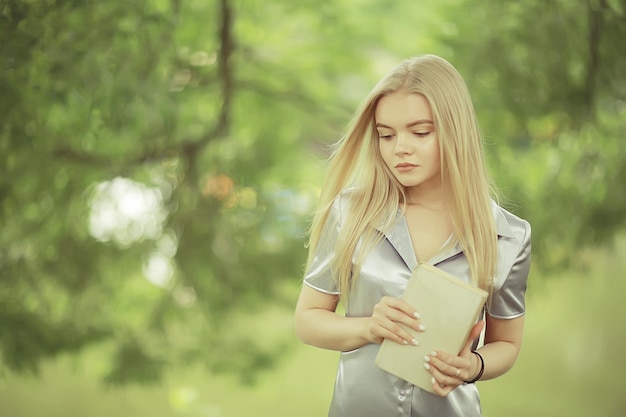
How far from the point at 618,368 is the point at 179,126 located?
Result: 6.83 feet

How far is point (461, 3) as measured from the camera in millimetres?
2928

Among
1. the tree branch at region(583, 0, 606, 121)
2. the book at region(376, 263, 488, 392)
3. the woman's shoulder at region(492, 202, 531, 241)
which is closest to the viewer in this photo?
the book at region(376, 263, 488, 392)

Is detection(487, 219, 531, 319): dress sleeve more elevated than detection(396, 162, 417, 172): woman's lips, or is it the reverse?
detection(396, 162, 417, 172): woman's lips

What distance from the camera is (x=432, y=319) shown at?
900 millimetres

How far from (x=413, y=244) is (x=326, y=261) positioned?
0.12 metres

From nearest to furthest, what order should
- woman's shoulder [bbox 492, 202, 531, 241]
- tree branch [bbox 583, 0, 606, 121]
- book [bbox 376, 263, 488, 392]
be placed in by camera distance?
book [bbox 376, 263, 488, 392], woman's shoulder [bbox 492, 202, 531, 241], tree branch [bbox 583, 0, 606, 121]

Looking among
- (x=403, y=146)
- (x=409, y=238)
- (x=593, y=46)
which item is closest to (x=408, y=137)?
(x=403, y=146)

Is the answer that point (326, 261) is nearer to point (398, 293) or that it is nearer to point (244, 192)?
point (398, 293)

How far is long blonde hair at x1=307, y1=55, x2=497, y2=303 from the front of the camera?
37.9 inches

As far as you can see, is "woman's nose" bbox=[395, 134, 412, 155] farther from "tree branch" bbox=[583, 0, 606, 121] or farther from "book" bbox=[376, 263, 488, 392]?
"tree branch" bbox=[583, 0, 606, 121]

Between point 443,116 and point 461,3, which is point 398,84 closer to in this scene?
point 443,116

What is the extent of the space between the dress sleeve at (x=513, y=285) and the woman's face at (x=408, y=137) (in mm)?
152

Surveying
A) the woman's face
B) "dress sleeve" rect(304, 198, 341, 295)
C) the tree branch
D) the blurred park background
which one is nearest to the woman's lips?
the woman's face

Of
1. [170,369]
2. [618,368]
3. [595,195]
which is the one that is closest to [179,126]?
[170,369]
